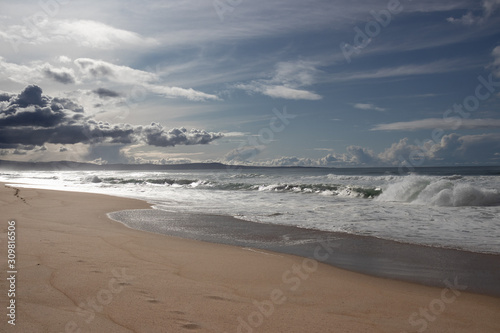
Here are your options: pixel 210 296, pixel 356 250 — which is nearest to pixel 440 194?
pixel 356 250

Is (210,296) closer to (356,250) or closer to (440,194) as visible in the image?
(356,250)

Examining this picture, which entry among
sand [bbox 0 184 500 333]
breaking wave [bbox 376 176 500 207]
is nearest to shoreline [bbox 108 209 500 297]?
sand [bbox 0 184 500 333]

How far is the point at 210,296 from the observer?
3650 mm

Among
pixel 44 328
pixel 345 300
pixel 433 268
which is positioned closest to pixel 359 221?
pixel 433 268

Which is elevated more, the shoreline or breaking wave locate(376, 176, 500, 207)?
breaking wave locate(376, 176, 500, 207)

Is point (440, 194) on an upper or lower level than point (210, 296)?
upper

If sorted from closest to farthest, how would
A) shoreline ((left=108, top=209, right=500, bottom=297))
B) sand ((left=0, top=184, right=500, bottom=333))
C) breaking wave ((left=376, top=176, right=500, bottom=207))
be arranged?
sand ((left=0, top=184, right=500, bottom=333)), shoreline ((left=108, top=209, right=500, bottom=297)), breaking wave ((left=376, top=176, right=500, bottom=207))

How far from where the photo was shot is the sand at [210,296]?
9.79ft

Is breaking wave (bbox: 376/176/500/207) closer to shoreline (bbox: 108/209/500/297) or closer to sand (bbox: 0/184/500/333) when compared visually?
shoreline (bbox: 108/209/500/297)

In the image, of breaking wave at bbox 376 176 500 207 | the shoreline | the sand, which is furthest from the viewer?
breaking wave at bbox 376 176 500 207

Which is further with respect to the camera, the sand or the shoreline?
the shoreline

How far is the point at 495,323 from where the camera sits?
3348mm

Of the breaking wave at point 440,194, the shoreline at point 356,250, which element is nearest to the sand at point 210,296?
the shoreline at point 356,250

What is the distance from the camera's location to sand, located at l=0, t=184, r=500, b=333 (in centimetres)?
298
